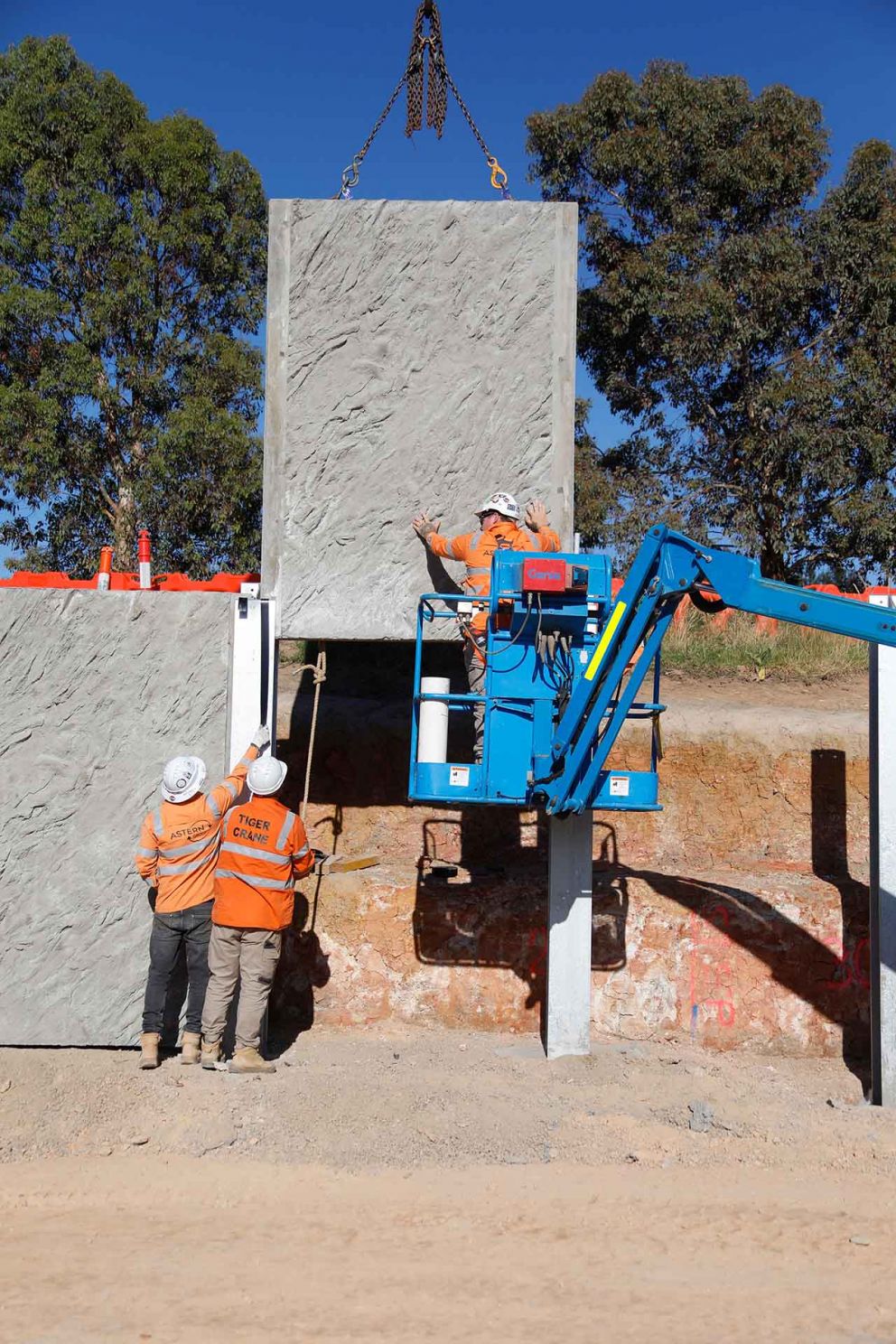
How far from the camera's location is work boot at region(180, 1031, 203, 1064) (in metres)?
7.62

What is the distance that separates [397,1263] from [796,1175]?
8.53ft

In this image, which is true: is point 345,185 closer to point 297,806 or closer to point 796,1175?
point 297,806

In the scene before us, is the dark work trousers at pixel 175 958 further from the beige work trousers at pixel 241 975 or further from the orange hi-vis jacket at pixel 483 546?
the orange hi-vis jacket at pixel 483 546

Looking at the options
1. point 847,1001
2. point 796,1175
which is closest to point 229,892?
point 796,1175

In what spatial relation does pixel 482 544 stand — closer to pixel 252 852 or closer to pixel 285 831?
pixel 285 831

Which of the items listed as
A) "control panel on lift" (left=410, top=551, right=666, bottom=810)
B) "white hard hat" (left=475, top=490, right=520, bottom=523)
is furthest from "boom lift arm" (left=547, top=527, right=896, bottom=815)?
"white hard hat" (left=475, top=490, right=520, bottom=523)

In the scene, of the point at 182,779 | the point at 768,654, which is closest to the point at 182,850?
the point at 182,779

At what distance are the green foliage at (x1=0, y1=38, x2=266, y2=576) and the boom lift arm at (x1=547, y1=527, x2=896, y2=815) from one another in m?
14.2

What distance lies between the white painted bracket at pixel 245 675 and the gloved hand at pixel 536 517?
2.02 meters

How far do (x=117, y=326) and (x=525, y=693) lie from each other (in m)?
16.1

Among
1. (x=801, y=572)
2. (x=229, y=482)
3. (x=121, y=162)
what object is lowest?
(x=801, y=572)

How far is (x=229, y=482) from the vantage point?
20.2 m

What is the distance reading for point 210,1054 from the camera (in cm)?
760

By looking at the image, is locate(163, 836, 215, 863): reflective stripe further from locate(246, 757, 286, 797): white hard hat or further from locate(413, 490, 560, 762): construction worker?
locate(413, 490, 560, 762): construction worker
